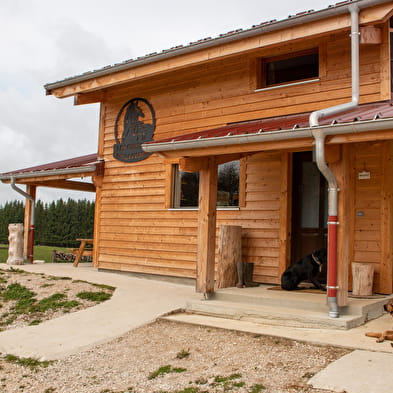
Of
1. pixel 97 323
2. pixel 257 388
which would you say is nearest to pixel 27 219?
pixel 97 323

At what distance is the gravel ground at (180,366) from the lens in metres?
4.95

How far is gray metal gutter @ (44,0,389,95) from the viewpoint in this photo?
7.71 m

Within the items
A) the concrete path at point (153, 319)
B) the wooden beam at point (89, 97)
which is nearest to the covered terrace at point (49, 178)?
the wooden beam at point (89, 97)

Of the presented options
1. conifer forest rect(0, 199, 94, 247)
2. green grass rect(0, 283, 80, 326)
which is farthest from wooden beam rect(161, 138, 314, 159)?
conifer forest rect(0, 199, 94, 247)

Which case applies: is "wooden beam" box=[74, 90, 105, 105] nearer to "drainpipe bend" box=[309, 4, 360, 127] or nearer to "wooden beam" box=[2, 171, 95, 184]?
"wooden beam" box=[2, 171, 95, 184]

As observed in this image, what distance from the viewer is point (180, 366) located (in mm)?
5547

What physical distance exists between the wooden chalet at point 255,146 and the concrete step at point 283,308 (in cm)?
33

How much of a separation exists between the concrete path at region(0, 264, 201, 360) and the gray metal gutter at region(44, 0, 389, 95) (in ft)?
14.6

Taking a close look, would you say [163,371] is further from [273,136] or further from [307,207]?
[307,207]

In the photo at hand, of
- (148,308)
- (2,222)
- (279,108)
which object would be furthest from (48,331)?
(2,222)

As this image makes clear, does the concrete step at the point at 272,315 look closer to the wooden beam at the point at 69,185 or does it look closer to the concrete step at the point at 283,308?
the concrete step at the point at 283,308

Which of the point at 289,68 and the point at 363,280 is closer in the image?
the point at 363,280

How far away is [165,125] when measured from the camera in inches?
436

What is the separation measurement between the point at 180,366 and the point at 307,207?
458 centimetres
